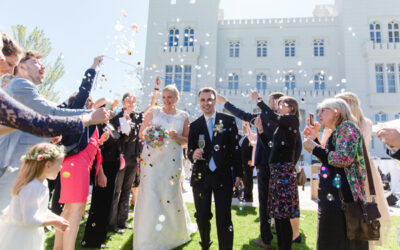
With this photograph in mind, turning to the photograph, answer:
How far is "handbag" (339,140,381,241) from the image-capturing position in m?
2.34

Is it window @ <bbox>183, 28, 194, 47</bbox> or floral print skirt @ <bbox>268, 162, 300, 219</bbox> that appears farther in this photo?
window @ <bbox>183, 28, 194, 47</bbox>

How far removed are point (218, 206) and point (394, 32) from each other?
91.2 feet

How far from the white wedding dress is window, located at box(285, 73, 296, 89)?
2267cm

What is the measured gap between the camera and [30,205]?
6.79 feet

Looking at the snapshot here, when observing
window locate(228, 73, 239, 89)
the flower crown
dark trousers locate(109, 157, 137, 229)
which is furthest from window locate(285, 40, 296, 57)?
the flower crown

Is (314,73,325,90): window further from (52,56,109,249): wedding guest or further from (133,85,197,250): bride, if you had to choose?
(52,56,109,249): wedding guest

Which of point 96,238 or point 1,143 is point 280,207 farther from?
point 1,143

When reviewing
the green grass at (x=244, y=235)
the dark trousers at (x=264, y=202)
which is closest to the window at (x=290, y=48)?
the green grass at (x=244, y=235)

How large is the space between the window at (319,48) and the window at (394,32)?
18.2ft

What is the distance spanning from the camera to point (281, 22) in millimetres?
25469

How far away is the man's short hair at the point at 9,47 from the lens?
2.31m

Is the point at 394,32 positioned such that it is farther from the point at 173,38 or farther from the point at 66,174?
the point at 66,174

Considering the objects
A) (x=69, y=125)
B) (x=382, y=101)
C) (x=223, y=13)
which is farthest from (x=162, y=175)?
(x=223, y=13)

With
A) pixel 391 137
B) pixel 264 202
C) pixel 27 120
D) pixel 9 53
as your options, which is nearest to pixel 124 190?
pixel 264 202
